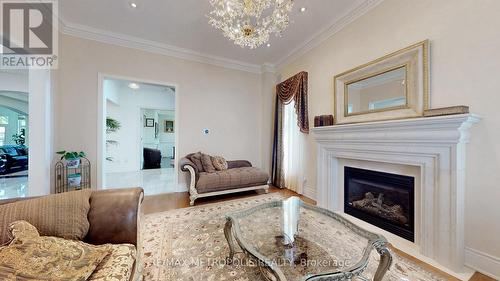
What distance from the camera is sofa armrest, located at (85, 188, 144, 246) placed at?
1.17m

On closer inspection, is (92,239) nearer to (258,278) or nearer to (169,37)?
(258,278)

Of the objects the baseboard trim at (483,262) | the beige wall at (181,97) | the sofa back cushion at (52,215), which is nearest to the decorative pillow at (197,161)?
the beige wall at (181,97)

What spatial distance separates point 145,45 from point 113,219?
3.54m

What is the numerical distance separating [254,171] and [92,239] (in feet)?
9.14

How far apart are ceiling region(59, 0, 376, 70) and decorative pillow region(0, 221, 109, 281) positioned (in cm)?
291

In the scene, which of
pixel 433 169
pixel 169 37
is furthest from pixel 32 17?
pixel 433 169

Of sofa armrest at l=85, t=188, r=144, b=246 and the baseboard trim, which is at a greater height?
sofa armrest at l=85, t=188, r=144, b=246

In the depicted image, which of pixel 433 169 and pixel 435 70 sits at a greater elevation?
pixel 435 70

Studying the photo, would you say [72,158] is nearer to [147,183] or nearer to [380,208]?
[147,183]

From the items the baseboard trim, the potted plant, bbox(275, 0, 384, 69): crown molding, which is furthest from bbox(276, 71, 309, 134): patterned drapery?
the potted plant

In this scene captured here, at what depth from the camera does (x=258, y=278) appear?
59.4 inches

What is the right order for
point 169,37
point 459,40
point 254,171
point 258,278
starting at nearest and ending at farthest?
point 258,278
point 459,40
point 169,37
point 254,171

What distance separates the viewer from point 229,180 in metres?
3.41

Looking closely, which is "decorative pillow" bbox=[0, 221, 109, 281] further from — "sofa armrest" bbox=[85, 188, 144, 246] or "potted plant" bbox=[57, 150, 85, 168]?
"potted plant" bbox=[57, 150, 85, 168]
